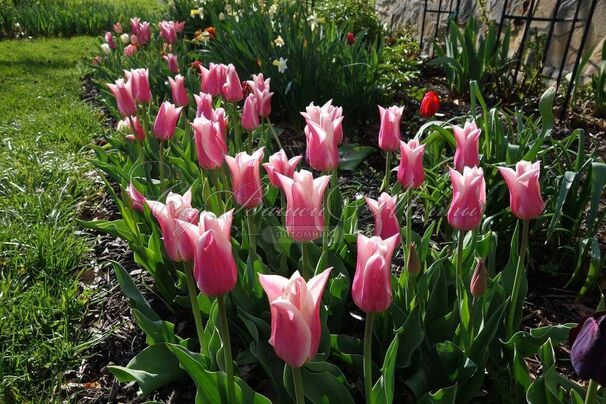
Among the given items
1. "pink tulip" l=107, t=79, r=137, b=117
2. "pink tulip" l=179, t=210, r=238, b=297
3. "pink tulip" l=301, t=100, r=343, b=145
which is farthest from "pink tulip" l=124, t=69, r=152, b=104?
"pink tulip" l=179, t=210, r=238, b=297

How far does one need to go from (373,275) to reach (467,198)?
384 mm

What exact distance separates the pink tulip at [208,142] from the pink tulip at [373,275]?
29.1 inches

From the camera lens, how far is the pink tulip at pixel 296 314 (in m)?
0.79

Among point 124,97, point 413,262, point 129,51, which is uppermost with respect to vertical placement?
point 124,97

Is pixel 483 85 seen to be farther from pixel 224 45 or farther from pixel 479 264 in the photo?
pixel 479 264

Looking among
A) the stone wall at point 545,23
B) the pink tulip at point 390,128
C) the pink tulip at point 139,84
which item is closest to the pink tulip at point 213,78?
the pink tulip at point 139,84

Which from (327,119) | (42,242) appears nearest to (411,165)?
(327,119)

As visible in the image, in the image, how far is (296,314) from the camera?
785 mm

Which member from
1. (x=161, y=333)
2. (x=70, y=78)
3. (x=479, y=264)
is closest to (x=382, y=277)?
(x=479, y=264)

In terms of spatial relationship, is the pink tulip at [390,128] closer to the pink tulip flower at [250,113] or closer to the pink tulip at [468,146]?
the pink tulip at [468,146]

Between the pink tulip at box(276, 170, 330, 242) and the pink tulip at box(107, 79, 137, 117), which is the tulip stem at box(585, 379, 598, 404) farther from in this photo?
the pink tulip at box(107, 79, 137, 117)

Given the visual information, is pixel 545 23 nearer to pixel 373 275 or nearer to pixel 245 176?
pixel 245 176

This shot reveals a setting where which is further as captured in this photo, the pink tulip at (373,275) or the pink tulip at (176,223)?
the pink tulip at (176,223)

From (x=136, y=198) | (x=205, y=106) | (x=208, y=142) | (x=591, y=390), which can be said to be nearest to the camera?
(x=591, y=390)
